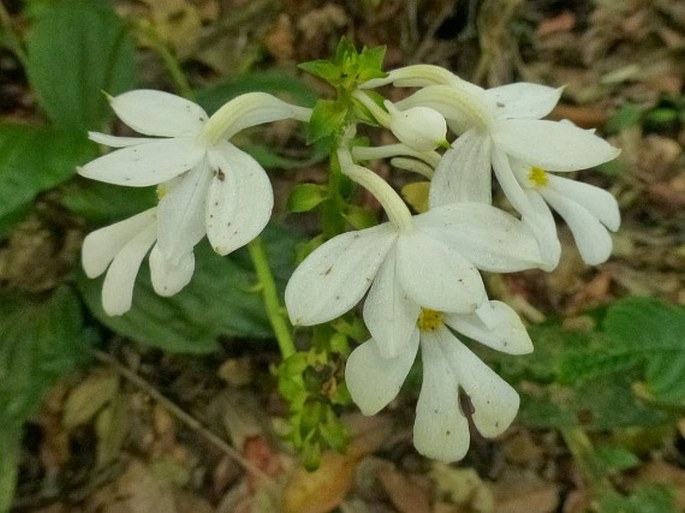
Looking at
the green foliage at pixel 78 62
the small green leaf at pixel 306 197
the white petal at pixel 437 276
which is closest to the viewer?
the white petal at pixel 437 276

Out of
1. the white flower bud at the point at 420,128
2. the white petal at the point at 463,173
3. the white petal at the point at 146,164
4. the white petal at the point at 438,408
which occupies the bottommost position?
the white petal at the point at 438,408

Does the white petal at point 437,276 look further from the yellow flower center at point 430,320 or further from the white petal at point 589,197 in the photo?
the white petal at point 589,197

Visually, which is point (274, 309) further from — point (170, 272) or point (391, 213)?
point (391, 213)

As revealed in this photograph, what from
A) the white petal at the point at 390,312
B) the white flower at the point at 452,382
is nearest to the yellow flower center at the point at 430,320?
the white flower at the point at 452,382

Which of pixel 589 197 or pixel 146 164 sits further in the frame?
pixel 589 197

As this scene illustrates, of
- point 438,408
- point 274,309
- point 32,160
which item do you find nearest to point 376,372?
point 438,408
